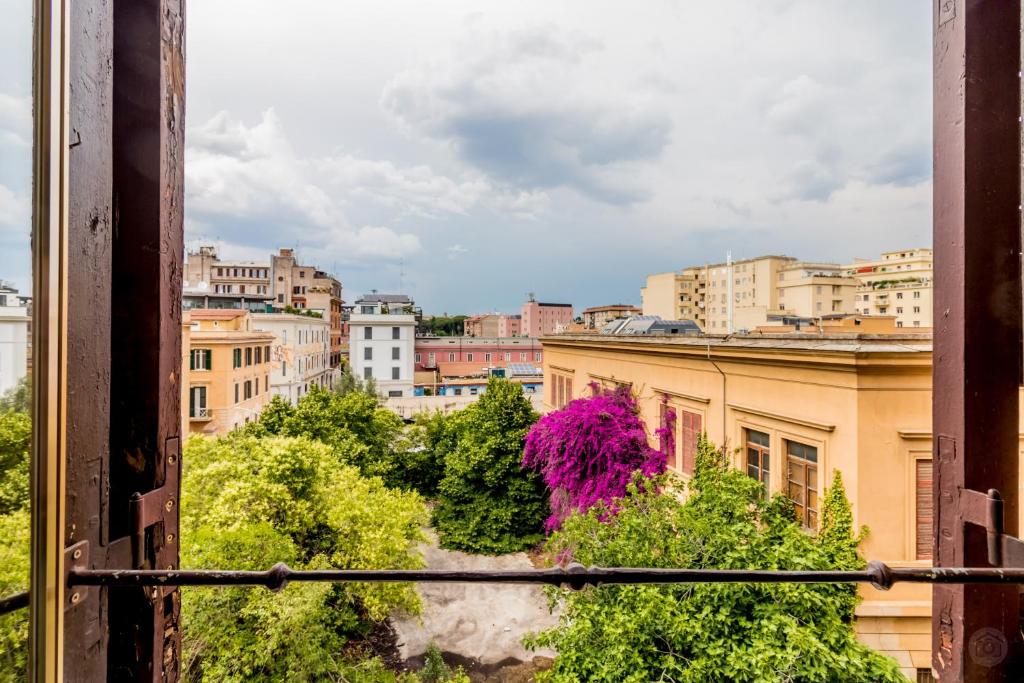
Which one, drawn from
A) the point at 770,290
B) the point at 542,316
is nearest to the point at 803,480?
the point at 770,290

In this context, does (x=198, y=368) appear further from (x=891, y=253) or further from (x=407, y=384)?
(x=891, y=253)

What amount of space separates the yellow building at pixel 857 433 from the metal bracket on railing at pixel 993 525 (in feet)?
18.0

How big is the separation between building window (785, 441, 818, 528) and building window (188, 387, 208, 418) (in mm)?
18192

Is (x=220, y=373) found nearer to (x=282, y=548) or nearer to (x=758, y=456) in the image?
(x=282, y=548)

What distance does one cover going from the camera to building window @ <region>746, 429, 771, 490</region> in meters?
7.34

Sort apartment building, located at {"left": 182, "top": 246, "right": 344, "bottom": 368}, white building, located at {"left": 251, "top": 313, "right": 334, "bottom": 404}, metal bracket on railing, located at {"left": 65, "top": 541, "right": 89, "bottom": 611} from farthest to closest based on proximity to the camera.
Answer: apartment building, located at {"left": 182, "top": 246, "right": 344, "bottom": 368} → white building, located at {"left": 251, "top": 313, "right": 334, "bottom": 404} → metal bracket on railing, located at {"left": 65, "top": 541, "right": 89, "bottom": 611}

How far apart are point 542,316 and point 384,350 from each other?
99.8ft

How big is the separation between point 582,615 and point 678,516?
142 cm

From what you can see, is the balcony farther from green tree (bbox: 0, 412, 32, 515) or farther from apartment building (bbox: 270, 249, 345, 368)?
apartment building (bbox: 270, 249, 345, 368)

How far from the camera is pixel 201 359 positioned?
1802cm

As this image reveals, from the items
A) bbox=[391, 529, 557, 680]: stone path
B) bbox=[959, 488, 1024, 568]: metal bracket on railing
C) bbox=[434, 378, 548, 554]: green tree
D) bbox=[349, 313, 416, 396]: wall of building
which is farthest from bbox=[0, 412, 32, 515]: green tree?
bbox=[349, 313, 416, 396]: wall of building

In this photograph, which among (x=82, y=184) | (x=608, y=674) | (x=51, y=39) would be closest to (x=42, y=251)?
(x=82, y=184)

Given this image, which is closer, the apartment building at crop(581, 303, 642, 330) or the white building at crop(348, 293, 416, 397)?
the white building at crop(348, 293, 416, 397)

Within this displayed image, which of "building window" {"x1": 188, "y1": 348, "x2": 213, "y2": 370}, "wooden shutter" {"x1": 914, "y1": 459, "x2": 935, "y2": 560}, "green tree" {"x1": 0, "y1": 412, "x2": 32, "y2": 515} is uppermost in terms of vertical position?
"green tree" {"x1": 0, "y1": 412, "x2": 32, "y2": 515}
